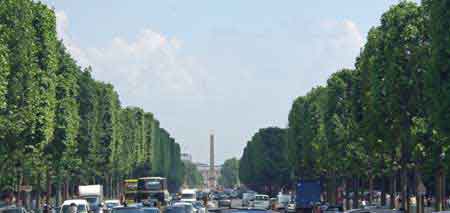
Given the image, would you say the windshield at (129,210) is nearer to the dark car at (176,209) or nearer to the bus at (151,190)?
the dark car at (176,209)

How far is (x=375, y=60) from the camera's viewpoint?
72.5 m

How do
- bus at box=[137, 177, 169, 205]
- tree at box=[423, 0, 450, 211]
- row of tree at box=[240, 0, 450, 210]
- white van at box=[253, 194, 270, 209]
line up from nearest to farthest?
tree at box=[423, 0, 450, 211]
row of tree at box=[240, 0, 450, 210]
bus at box=[137, 177, 169, 205]
white van at box=[253, 194, 270, 209]

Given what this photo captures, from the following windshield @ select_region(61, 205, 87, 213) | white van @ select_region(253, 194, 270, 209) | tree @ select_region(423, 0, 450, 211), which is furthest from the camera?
white van @ select_region(253, 194, 270, 209)

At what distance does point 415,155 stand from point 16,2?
89.5 ft

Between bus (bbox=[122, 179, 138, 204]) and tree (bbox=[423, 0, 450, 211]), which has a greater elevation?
tree (bbox=[423, 0, 450, 211])

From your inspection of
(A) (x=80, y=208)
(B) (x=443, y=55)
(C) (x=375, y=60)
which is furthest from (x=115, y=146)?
(B) (x=443, y=55)

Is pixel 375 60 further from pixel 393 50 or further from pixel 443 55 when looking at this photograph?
pixel 443 55

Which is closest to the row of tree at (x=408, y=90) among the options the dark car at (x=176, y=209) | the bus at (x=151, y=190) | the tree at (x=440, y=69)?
the tree at (x=440, y=69)

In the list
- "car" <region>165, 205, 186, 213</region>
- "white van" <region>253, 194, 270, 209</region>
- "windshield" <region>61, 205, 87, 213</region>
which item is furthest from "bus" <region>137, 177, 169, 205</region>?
"car" <region>165, 205, 186, 213</region>

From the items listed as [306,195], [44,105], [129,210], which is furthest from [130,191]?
[129,210]

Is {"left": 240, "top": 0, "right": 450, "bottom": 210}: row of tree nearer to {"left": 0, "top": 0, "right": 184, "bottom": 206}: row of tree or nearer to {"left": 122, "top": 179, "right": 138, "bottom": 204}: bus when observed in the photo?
{"left": 0, "top": 0, "right": 184, "bottom": 206}: row of tree

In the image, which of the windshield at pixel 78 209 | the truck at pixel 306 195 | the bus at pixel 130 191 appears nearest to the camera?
the windshield at pixel 78 209

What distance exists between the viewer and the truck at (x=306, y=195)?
107500 millimetres

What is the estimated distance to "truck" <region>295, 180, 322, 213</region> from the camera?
353 feet
